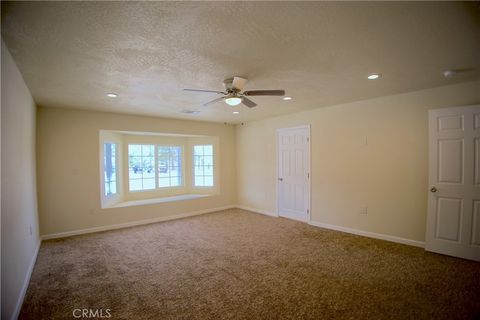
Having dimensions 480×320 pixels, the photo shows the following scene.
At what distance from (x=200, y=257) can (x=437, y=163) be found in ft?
12.3

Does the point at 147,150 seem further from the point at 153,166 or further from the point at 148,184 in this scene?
the point at 148,184

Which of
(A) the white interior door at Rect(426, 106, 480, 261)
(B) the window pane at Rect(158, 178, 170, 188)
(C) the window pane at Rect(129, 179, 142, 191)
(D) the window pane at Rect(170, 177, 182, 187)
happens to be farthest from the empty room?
(D) the window pane at Rect(170, 177, 182, 187)

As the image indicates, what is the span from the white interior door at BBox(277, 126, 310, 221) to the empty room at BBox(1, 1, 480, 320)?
0.04 meters

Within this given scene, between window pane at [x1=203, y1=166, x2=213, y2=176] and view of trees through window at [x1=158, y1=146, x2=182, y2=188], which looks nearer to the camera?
view of trees through window at [x1=158, y1=146, x2=182, y2=188]

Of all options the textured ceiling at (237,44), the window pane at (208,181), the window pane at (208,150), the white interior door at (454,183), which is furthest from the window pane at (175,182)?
the white interior door at (454,183)

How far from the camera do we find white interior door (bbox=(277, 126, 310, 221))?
5.19m

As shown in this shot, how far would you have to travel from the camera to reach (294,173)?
5461mm

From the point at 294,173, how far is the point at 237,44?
3848 millimetres

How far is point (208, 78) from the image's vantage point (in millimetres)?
2936

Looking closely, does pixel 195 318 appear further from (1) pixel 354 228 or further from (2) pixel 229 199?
(2) pixel 229 199

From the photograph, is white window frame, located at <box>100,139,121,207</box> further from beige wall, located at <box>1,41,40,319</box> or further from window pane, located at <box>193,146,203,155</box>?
window pane, located at <box>193,146,203,155</box>

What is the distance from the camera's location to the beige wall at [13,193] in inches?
79.8

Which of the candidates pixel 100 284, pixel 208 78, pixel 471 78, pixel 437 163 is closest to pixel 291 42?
pixel 208 78

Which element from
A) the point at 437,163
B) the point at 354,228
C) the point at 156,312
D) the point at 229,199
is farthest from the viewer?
the point at 229,199
